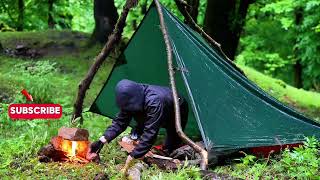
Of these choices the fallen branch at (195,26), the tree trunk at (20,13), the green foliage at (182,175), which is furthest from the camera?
the tree trunk at (20,13)

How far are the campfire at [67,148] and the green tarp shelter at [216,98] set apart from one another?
1.38m

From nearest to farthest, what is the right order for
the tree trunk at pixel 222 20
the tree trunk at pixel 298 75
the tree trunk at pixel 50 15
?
the tree trunk at pixel 222 20 < the tree trunk at pixel 50 15 < the tree trunk at pixel 298 75

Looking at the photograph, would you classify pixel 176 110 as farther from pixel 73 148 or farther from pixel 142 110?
pixel 73 148

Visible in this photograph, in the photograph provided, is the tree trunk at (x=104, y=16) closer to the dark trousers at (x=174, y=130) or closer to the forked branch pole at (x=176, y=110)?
the forked branch pole at (x=176, y=110)

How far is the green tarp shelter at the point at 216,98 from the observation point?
19.0 ft

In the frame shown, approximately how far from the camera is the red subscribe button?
6906 mm

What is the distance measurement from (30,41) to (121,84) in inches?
342

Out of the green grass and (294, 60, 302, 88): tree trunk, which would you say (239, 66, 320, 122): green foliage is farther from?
(294, 60, 302, 88): tree trunk

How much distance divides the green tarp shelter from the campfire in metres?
1.38

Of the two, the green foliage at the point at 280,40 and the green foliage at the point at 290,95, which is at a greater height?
the green foliage at the point at 280,40

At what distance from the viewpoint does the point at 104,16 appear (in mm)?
12539

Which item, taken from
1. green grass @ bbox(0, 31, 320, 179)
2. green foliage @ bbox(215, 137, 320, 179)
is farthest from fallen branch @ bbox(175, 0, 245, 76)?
green grass @ bbox(0, 31, 320, 179)

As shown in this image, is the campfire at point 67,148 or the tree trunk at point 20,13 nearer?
the campfire at point 67,148

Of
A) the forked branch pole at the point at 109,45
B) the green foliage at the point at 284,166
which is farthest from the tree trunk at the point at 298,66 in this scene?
the green foliage at the point at 284,166
